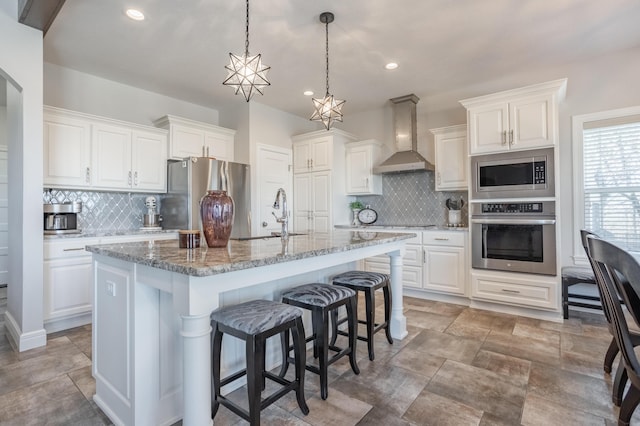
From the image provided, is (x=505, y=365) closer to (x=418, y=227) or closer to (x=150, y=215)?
(x=418, y=227)

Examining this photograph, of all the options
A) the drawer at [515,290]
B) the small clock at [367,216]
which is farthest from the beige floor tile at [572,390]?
the small clock at [367,216]

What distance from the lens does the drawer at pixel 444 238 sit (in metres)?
3.77

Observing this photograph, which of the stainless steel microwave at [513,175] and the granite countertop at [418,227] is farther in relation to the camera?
the granite countertop at [418,227]

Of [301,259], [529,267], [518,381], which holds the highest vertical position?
[301,259]

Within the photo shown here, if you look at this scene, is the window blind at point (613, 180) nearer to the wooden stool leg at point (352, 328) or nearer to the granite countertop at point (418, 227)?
the granite countertop at point (418, 227)

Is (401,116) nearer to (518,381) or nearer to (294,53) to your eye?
(294,53)

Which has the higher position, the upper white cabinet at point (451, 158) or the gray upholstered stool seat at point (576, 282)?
the upper white cabinet at point (451, 158)

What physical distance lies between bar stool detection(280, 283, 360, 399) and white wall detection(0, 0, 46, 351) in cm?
216

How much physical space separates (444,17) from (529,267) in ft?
8.29

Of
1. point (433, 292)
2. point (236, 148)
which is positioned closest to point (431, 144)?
point (433, 292)

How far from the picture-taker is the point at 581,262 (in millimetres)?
3479

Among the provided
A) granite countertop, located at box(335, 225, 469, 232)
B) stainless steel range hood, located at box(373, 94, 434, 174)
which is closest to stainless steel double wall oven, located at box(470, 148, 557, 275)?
granite countertop, located at box(335, 225, 469, 232)

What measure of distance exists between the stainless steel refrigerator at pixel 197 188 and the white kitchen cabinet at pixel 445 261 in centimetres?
239

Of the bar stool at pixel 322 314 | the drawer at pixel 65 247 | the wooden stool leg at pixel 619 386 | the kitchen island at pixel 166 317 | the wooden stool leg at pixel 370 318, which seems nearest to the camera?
the kitchen island at pixel 166 317
